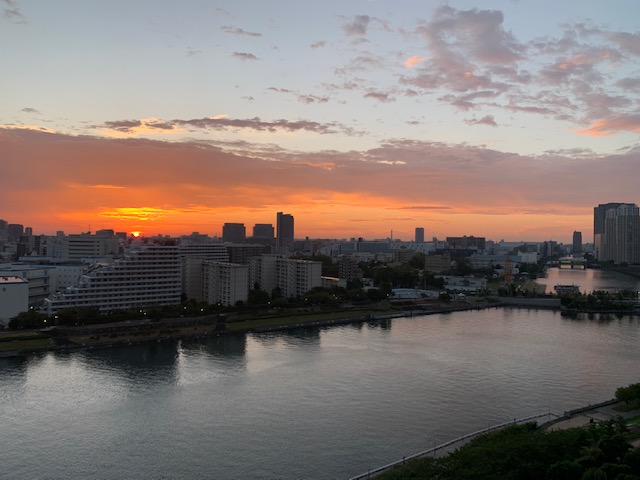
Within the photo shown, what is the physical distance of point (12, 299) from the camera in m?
12.9

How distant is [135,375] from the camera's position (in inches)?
378

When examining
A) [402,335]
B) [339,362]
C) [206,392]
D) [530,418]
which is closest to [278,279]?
[402,335]

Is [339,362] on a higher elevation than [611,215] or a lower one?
lower

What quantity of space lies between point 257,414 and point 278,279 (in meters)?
13.6

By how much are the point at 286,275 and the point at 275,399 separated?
12.4 metres

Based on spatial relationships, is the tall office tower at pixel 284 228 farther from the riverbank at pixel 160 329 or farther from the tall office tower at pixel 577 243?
the tall office tower at pixel 577 243

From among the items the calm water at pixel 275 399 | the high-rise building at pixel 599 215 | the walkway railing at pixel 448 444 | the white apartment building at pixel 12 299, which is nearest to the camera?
the walkway railing at pixel 448 444

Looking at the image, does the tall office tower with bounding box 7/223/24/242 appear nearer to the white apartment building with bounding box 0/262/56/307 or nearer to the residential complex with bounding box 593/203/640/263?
the white apartment building with bounding box 0/262/56/307

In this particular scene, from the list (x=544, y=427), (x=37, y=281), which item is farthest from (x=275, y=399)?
(x=37, y=281)

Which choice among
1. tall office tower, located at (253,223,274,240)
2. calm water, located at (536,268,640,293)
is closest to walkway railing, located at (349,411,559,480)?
calm water, located at (536,268,640,293)

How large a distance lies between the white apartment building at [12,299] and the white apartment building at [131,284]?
651 millimetres

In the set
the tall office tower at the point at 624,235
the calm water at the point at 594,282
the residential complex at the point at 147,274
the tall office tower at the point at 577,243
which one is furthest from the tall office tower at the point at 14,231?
the tall office tower at the point at 577,243

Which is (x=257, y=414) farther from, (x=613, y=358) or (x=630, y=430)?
(x=613, y=358)

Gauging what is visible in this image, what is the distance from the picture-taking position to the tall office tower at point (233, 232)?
4903 cm
